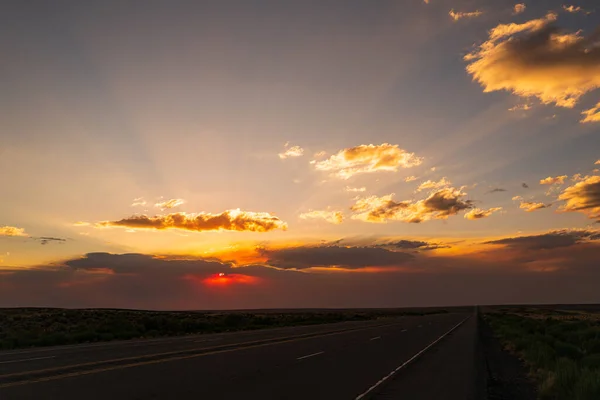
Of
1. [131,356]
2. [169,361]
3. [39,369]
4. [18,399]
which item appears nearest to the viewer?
[18,399]

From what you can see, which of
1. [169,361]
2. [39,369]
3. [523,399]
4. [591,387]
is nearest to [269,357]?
[169,361]

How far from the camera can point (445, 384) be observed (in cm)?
→ 1377

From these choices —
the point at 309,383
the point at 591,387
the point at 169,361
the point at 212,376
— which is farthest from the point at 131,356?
the point at 591,387

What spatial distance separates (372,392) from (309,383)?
6.01 ft

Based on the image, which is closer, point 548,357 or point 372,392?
A: point 372,392

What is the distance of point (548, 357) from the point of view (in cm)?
1962

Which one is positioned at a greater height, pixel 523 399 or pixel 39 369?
pixel 39 369

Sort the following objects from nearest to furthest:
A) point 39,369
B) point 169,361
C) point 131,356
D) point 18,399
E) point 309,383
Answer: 1. point 18,399
2. point 309,383
3. point 39,369
4. point 169,361
5. point 131,356

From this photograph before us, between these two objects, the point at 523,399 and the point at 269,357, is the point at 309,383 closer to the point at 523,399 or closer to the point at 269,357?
the point at 523,399

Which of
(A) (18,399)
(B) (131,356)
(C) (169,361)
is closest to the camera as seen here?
(A) (18,399)

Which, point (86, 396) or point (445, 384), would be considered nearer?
point (86, 396)

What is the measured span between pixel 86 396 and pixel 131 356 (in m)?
8.98

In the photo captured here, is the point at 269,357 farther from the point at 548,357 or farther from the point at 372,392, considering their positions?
the point at 548,357

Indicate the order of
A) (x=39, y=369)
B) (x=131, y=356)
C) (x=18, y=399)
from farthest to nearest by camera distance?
(x=131, y=356), (x=39, y=369), (x=18, y=399)
